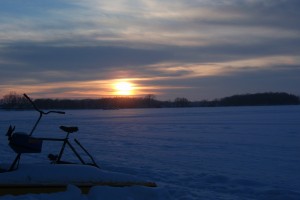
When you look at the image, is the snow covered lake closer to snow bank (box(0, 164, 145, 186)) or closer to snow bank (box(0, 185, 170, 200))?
snow bank (box(0, 185, 170, 200))

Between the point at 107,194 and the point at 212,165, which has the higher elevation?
the point at 107,194

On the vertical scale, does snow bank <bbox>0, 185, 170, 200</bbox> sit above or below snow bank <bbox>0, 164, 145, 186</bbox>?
below

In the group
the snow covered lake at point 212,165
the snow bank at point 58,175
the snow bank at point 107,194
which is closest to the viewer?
the snow bank at point 107,194

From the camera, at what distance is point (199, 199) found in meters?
6.71

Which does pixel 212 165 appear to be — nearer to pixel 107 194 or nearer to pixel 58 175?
pixel 107 194

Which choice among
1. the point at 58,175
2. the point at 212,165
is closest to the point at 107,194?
the point at 58,175

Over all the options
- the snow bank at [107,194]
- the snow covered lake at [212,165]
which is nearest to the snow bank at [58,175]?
the snow bank at [107,194]

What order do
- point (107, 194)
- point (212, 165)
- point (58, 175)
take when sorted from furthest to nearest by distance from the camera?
point (212, 165)
point (58, 175)
point (107, 194)

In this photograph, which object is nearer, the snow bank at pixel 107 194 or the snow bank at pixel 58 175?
the snow bank at pixel 107 194

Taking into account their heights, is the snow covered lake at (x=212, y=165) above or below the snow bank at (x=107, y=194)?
below

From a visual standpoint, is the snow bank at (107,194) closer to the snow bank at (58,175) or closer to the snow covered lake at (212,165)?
the snow bank at (58,175)

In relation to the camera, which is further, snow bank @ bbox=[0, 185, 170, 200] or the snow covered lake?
the snow covered lake

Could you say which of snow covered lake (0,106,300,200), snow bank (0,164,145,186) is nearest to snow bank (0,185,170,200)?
snow bank (0,164,145,186)

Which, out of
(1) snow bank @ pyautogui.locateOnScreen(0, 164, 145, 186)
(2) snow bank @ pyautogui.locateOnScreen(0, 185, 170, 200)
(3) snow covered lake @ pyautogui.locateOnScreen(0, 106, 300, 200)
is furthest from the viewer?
(3) snow covered lake @ pyautogui.locateOnScreen(0, 106, 300, 200)
